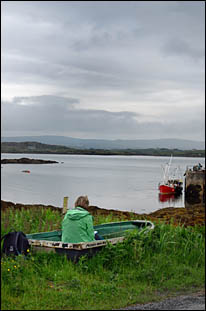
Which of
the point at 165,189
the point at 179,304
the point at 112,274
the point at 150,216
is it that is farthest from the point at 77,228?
the point at 165,189

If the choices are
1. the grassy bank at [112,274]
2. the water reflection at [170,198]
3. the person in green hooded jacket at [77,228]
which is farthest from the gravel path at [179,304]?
the water reflection at [170,198]

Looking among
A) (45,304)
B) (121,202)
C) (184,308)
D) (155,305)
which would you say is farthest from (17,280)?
(121,202)

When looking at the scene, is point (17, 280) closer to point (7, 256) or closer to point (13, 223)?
point (7, 256)

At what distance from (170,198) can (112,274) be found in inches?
1724

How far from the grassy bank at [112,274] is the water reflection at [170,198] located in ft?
127

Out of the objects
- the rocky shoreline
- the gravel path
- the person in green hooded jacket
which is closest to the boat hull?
the rocky shoreline

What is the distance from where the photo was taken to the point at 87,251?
23.4 feet

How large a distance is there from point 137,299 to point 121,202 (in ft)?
121

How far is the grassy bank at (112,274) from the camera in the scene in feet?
18.4

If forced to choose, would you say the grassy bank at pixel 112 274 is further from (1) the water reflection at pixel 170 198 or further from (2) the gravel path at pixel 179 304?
(1) the water reflection at pixel 170 198

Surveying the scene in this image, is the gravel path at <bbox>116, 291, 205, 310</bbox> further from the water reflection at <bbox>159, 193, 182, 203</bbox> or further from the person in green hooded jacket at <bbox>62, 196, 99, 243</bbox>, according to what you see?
the water reflection at <bbox>159, 193, 182, 203</bbox>

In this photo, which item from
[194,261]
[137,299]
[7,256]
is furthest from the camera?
[194,261]

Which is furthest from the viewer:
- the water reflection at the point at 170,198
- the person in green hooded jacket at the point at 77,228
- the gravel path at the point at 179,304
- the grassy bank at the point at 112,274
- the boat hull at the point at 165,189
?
the boat hull at the point at 165,189

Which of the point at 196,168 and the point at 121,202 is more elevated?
the point at 196,168
